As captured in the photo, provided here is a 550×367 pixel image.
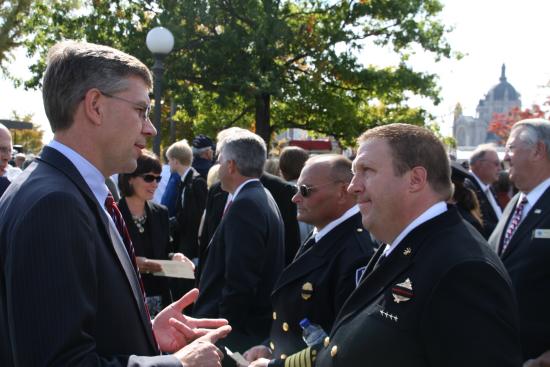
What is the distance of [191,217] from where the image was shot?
8.12m

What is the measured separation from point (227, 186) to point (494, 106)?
204568 millimetres

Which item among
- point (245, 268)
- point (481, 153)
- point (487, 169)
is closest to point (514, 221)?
point (245, 268)

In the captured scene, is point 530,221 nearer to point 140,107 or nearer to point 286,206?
point 286,206

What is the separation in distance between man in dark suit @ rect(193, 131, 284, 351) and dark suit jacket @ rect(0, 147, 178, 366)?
2.35 meters

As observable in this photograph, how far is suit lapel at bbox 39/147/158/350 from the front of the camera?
212 centimetres

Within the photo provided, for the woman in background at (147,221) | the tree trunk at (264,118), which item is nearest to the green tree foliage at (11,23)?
the tree trunk at (264,118)

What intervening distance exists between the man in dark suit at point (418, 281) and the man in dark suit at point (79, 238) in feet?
2.04

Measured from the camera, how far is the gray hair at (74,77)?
2.20 meters

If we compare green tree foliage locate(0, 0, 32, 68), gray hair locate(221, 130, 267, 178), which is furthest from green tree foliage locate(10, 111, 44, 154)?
gray hair locate(221, 130, 267, 178)

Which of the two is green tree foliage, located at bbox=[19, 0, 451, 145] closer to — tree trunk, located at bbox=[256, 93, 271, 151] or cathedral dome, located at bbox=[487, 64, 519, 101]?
tree trunk, located at bbox=[256, 93, 271, 151]

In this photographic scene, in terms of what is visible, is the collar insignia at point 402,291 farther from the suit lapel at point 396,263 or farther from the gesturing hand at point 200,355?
the gesturing hand at point 200,355

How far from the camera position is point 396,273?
8.19ft

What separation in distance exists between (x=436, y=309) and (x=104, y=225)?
1206 millimetres

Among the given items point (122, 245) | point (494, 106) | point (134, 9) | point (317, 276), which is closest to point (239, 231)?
point (317, 276)
